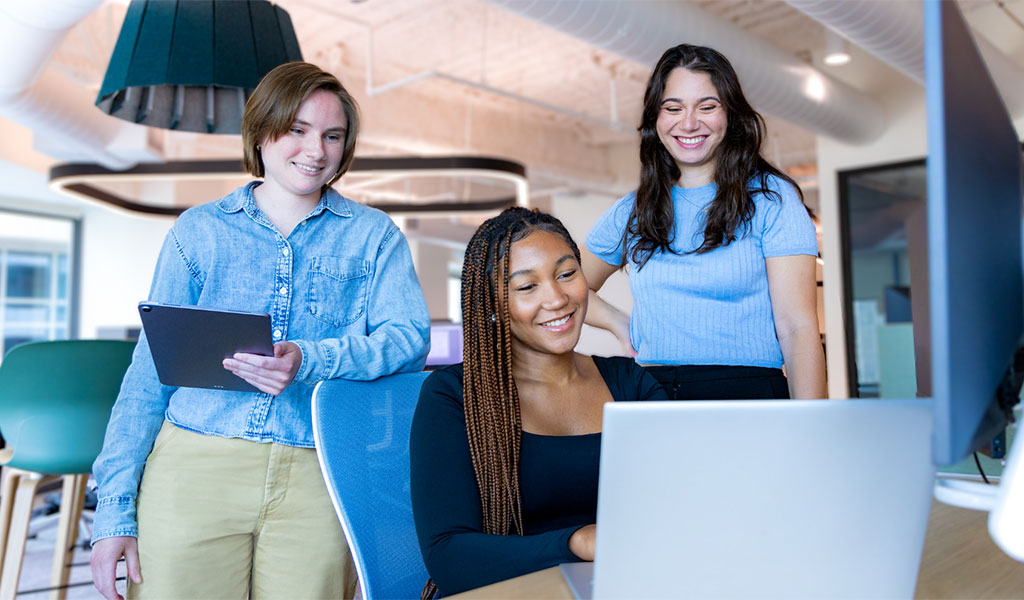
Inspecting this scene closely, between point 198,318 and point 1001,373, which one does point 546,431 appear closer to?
point 198,318

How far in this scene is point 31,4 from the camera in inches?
132

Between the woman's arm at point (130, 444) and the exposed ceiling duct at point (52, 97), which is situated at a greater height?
the exposed ceiling duct at point (52, 97)

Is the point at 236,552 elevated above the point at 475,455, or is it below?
below

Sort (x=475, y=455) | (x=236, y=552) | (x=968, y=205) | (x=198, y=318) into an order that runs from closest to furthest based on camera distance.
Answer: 1. (x=968, y=205)
2. (x=475, y=455)
3. (x=198, y=318)
4. (x=236, y=552)

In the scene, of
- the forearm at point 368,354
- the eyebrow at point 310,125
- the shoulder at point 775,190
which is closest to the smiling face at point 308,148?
the eyebrow at point 310,125

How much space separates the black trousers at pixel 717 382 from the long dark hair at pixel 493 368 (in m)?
0.34

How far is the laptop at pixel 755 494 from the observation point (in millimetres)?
644

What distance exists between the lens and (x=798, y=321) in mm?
1583

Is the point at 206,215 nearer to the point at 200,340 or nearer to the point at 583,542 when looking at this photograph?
the point at 200,340

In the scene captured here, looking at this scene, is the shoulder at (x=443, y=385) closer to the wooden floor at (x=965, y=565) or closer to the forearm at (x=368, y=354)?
the forearm at (x=368, y=354)

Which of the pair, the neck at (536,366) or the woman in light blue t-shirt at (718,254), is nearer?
the neck at (536,366)

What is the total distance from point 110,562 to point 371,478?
50cm

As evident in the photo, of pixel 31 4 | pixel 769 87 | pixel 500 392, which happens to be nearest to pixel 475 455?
pixel 500 392

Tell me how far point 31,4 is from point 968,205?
375 centimetres
